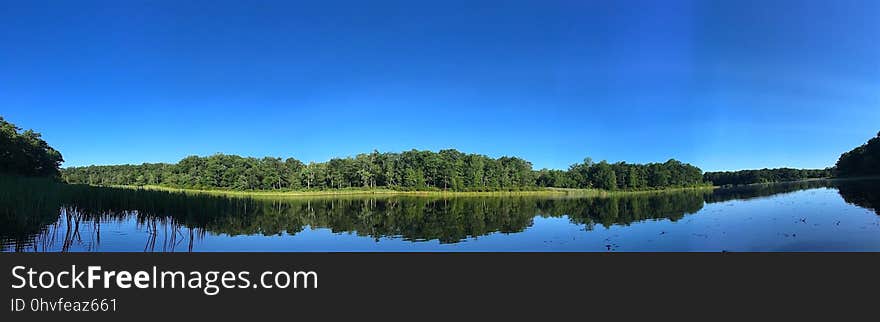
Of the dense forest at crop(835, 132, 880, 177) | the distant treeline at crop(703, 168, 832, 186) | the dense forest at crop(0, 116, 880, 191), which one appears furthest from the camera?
the distant treeline at crop(703, 168, 832, 186)

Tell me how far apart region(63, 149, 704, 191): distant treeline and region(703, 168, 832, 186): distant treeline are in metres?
36.8

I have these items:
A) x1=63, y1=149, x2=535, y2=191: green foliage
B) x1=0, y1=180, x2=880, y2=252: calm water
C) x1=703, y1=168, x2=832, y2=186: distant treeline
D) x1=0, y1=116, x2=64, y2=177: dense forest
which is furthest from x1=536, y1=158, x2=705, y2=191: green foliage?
x1=0, y1=116, x2=64, y2=177: dense forest

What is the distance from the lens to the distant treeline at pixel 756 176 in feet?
519

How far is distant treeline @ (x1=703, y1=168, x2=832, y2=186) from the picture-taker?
519ft

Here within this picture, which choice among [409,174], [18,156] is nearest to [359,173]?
[409,174]

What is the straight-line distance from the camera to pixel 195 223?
Answer: 18.6 metres

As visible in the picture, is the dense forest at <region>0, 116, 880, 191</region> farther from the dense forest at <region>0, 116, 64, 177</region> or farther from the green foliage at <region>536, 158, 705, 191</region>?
the dense forest at <region>0, 116, 64, 177</region>

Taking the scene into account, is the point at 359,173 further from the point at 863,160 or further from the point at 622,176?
the point at 863,160

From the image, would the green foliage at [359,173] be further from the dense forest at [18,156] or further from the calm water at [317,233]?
the calm water at [317,233]

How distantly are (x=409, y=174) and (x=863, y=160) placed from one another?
356 feet

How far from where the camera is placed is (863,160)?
341 ft

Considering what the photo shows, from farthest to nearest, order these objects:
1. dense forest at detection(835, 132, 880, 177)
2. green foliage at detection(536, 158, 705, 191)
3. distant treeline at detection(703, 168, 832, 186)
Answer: distant treeline at detection(703, 168, 832, 186) < green foliage at detection(536, 158, 705, 191) < dense forest at detection(835, 132, 880, 177)
